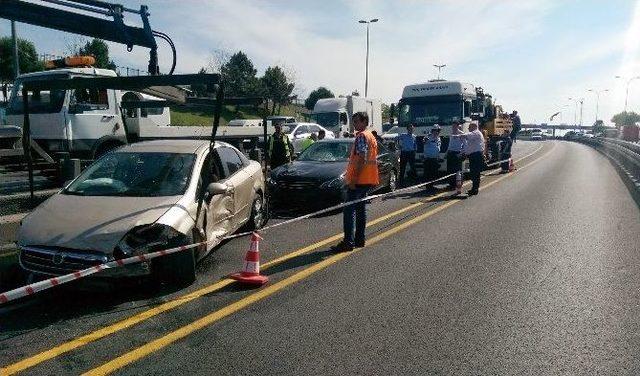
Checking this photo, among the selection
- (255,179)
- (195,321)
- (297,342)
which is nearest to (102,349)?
(195,321)

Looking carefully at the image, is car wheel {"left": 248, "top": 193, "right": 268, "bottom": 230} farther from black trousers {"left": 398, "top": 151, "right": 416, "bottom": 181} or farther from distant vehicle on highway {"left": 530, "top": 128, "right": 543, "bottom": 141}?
distant vehicle on highway {"left": 530, "top": 128, "right": 543, "bottom": 141}

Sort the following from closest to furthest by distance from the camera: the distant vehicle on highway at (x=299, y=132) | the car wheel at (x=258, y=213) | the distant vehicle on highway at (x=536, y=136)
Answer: the car wheel at (x=258, y=213) < the distant vehicle on highway at (x=299, y=132) < the distant vehicle on highway at (x=536, y=136)

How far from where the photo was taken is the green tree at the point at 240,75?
62781 millimetres

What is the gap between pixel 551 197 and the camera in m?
12.0

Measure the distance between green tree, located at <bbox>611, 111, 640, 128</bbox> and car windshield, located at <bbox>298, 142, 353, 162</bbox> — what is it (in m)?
154

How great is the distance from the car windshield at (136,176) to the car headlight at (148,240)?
26.9 inches

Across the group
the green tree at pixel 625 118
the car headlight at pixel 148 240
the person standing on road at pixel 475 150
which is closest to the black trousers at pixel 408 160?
the person standing on road at pixel 475 150

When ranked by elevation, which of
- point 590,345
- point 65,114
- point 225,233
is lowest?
point 590,345

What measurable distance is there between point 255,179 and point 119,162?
2.23 meters

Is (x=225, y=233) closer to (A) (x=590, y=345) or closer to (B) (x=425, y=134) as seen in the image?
(A) (x=590, y=345)

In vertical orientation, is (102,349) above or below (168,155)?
below

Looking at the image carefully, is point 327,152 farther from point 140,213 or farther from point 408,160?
point 140,213

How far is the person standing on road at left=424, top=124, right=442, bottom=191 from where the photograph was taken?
539 inches

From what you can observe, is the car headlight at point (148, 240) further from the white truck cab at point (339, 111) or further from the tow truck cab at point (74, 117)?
the white truck cab at point (339, 111)
